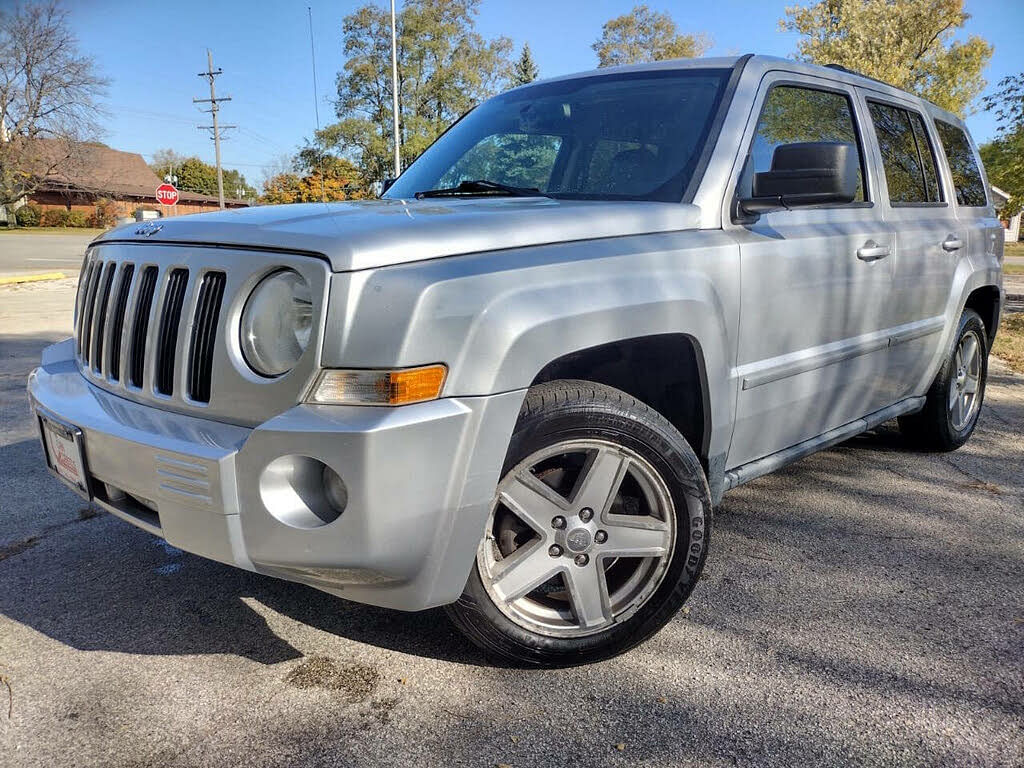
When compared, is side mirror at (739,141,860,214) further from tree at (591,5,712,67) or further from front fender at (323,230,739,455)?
tree at (591,5,712,67)

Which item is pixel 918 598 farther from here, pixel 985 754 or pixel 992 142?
pixel 992 142

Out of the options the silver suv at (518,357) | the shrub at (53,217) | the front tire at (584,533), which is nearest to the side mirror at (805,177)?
the silver suv at (518,357)

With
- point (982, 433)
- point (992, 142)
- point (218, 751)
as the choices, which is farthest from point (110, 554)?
point (992, 142)

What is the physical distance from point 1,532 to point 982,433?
5406 mm

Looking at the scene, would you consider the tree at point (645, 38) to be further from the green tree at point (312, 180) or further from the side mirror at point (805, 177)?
the side mirror at point (805, 177)

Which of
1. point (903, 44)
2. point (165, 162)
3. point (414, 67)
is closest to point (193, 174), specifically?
point (165, 162)

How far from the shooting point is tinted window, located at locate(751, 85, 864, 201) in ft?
9.66

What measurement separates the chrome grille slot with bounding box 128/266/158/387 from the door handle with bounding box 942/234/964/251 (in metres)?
3.46

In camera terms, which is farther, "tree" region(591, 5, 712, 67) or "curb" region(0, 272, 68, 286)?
"tree" region(591, 5, 712, 67)

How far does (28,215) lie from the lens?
5347 cm

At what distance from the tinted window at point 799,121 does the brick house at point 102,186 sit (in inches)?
1145

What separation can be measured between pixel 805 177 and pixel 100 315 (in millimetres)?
2267

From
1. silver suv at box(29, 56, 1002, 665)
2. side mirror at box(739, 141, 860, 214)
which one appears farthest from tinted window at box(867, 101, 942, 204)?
side mirror at box(739, 141, 860, 214)

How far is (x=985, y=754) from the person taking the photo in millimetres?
1977
